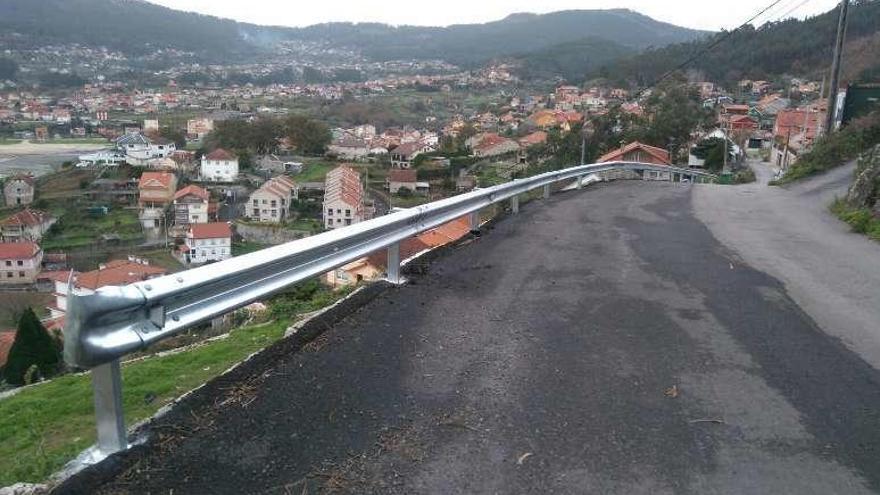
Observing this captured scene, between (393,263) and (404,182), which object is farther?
(404,182)

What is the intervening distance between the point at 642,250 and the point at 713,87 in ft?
363

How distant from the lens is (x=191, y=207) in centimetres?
4453

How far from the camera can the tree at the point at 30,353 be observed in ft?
38.7

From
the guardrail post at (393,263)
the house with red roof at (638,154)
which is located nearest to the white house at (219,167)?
the house with red roof at (638,154)

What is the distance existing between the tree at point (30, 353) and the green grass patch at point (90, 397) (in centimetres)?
586

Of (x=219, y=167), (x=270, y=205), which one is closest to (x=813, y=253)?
(x=270, y=205)

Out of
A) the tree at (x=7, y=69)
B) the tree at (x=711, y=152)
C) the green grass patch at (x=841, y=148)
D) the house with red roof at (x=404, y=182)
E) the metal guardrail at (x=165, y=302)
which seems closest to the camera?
the metal guardrail at (x=165, y=302)

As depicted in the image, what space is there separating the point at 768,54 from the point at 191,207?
9509 cm

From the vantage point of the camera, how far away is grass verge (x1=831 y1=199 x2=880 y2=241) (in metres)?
8.95

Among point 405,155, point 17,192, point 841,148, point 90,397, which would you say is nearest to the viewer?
point 90,397

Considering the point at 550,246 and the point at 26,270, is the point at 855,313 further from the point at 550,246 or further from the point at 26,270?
the point at 26,270

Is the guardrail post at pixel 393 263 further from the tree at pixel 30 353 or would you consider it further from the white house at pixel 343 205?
the white house at pixel 343 205

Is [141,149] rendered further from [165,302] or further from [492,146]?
[165,302]

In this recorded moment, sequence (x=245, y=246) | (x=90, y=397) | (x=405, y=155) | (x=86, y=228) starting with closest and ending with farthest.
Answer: (x=90, y=397) < (x=245, y=246) < (x=86, y=228) < (x=405, y=155)
